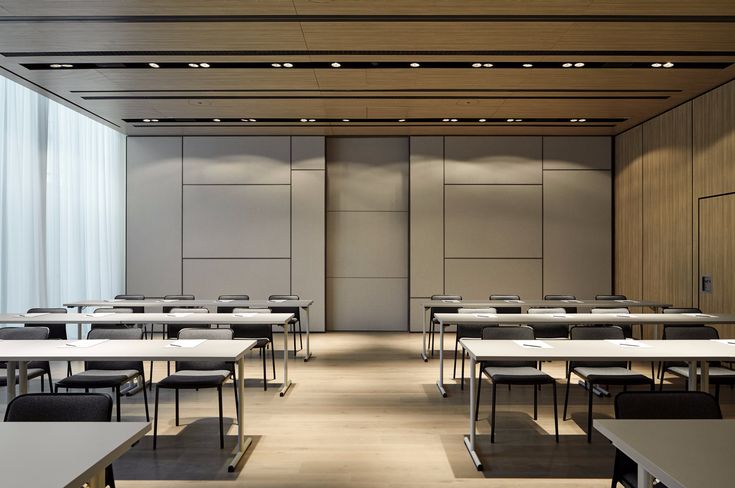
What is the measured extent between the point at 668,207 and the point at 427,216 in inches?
162

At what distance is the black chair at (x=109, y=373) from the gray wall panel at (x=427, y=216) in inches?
251

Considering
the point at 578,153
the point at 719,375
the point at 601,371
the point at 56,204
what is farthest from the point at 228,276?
the point at 719,375

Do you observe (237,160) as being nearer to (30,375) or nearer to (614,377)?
(30,375)

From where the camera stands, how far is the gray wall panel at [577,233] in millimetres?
10539

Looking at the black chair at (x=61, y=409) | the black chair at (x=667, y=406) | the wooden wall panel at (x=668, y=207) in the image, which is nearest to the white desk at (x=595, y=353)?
the black chair at (x=667, y=406)

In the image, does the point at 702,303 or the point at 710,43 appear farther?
the point at 702,303

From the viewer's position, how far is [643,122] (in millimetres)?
9484

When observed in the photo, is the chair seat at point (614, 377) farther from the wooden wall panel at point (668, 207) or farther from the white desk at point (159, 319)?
the wooden wall panel at point (668, 207)

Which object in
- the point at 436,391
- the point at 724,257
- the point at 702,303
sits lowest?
the point at 436,391

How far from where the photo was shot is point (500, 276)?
10562 millimetres

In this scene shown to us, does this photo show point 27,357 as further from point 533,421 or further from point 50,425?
point 533,421

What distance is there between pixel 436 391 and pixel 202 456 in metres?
2.79

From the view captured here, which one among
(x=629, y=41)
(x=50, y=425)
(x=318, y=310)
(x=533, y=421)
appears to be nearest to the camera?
(x=50, y=425)

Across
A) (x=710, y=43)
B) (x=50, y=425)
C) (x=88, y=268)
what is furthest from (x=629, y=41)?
(x=88, y=268)
